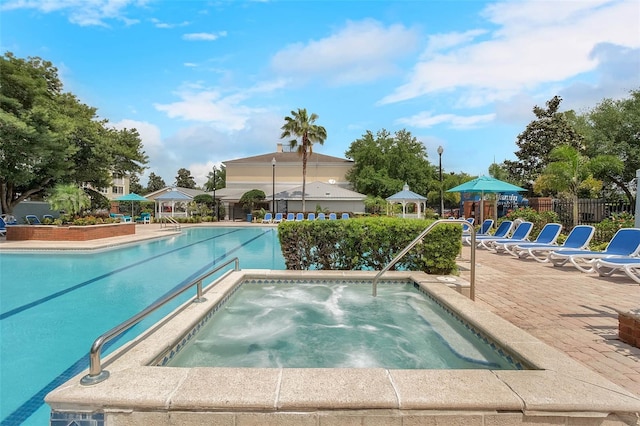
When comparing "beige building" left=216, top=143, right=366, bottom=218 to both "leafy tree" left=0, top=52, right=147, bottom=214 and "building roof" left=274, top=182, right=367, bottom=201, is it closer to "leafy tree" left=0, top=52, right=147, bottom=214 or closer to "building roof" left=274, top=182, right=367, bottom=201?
"building roof" left=274, top=182, right=367, bottom=201

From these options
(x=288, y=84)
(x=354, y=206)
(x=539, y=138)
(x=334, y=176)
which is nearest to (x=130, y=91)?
(x=288, y=84)

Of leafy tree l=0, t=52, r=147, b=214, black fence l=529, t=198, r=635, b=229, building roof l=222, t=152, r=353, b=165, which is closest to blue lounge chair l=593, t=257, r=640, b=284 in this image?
black fence l=529, t=198, r=635, b=229

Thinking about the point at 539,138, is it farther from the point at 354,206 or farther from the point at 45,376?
the point at 45,376

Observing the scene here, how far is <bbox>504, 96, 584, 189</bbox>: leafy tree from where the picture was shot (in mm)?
33906

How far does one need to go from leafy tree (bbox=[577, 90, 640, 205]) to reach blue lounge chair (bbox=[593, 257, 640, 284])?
20.2 meters

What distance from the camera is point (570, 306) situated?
5.54 m

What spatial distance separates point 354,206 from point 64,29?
92.8 ft

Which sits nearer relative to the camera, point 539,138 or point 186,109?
point 186,109

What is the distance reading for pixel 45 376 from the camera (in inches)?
154

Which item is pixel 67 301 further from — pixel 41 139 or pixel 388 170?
pixel 388 170

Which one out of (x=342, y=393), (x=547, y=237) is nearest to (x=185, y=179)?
(x=547, y=237)

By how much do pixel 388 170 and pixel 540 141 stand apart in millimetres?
15833

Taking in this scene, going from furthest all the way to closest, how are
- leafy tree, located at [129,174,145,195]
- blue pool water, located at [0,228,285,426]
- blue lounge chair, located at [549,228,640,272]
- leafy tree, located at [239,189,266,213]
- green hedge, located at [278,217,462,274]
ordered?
1. leafy tree, located at [129,174,145,195]
2. leafy tree, located at [239,189,266,213]
3. blue lounge chair, located at [549,228,640,272]
4. green hedge, located at [278,217,462,274]
5. blue pool water, located at [0,228,285,426]

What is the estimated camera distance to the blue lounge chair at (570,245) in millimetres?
9930
